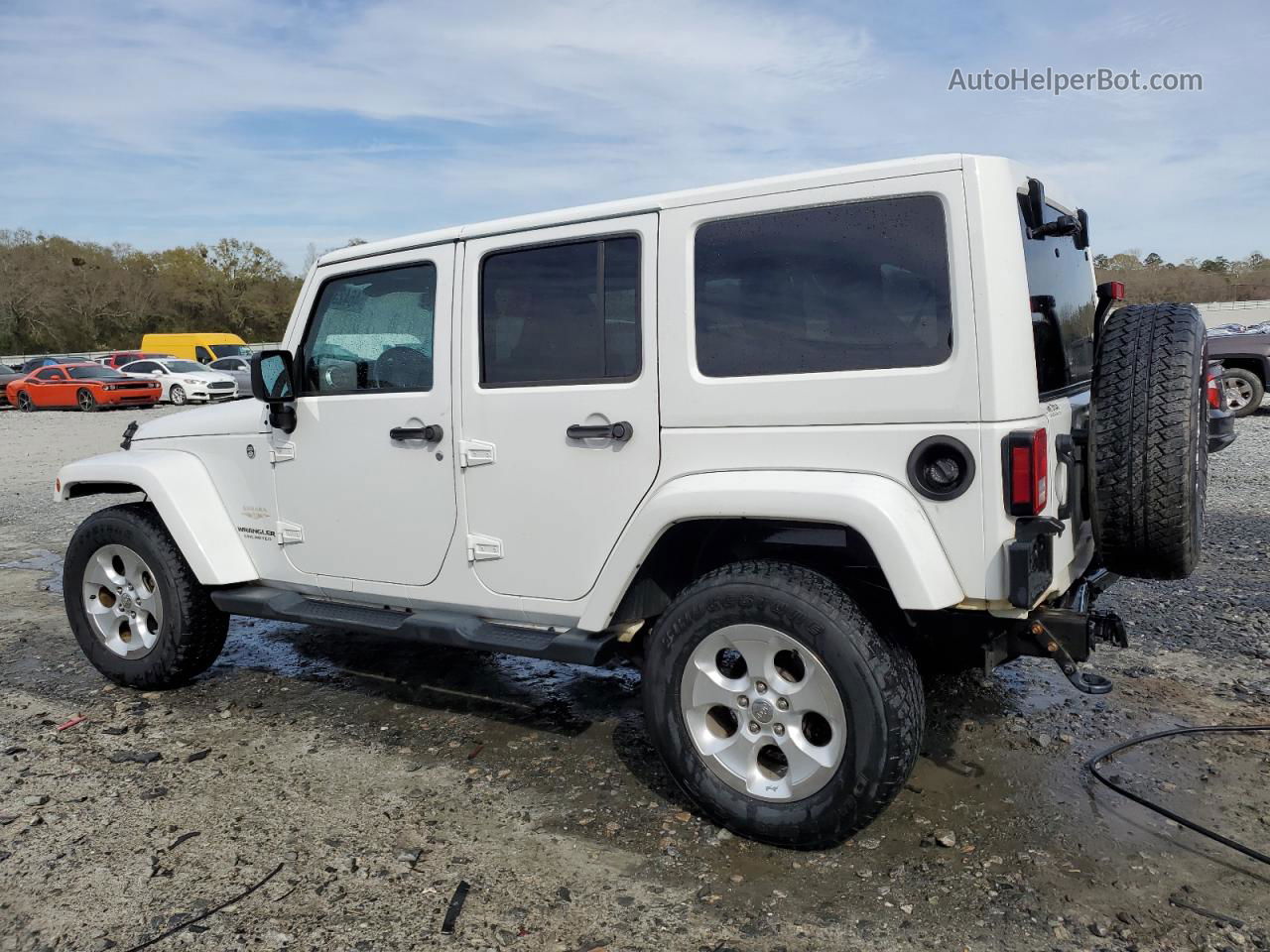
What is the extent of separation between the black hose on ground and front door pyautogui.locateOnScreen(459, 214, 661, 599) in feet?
6.57

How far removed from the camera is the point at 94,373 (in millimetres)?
26859

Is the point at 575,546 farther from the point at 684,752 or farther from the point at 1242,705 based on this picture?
the point at 1242,705

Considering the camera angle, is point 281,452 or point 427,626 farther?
point 281,452

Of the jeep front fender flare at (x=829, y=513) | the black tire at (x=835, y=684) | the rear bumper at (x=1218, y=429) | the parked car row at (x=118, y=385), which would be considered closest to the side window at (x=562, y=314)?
Result: the jeep front fender flare at (x=829, y=513)

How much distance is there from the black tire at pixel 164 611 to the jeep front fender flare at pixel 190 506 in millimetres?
117

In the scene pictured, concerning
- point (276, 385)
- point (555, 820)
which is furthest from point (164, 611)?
point (555, 820)

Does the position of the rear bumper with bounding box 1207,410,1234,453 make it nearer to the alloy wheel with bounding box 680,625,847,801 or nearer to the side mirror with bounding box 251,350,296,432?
the alloy wheel with bounding box 680,625,847,801

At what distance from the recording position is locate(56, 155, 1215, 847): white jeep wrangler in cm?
289

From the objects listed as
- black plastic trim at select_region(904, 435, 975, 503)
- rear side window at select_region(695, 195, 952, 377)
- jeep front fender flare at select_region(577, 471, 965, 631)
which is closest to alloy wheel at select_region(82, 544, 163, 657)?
jeep front fender flare at select_region(577, 471, 965, 631)

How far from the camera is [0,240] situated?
64.8m

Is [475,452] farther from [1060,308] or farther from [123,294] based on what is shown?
[123,294]

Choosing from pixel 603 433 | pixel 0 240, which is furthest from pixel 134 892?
pixel 0 240

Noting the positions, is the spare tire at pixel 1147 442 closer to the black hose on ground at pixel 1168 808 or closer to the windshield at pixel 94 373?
the black hose on ground at pixel 1168 808

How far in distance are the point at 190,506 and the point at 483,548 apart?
1655mm
